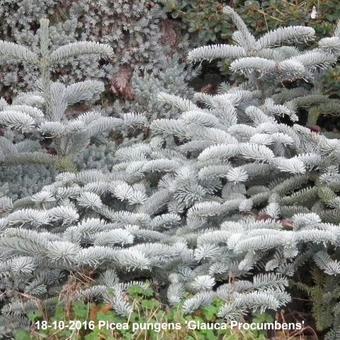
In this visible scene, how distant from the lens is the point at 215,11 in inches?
176

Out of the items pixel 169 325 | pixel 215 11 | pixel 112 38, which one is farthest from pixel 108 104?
pixel 169 325

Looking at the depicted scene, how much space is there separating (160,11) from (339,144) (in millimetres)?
1649

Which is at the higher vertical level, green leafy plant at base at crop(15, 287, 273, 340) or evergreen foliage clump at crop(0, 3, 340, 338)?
evergreen foliage clump at crop(0, 3, 340, 338)

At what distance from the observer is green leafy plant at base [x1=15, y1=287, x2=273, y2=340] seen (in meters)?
2.94

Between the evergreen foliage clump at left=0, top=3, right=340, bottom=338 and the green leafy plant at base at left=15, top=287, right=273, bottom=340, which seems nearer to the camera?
the green leafy plant at base at left=15, top=287, right=273, bottom=340

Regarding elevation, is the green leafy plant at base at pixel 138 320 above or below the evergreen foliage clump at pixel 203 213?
below

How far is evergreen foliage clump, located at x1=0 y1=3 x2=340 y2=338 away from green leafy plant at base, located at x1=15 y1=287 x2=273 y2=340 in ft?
0.12

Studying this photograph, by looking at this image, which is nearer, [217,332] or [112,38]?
[217,332]

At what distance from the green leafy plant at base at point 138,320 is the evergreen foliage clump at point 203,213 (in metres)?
0.04

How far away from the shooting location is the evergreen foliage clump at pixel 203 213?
307 cm

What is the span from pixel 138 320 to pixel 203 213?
58 cm

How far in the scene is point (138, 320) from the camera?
3.01 meters

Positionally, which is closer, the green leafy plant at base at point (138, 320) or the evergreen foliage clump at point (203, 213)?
the green leafy plant at base at point (138, 320)

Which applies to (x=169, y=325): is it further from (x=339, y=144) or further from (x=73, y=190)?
(x=339, y=144)
